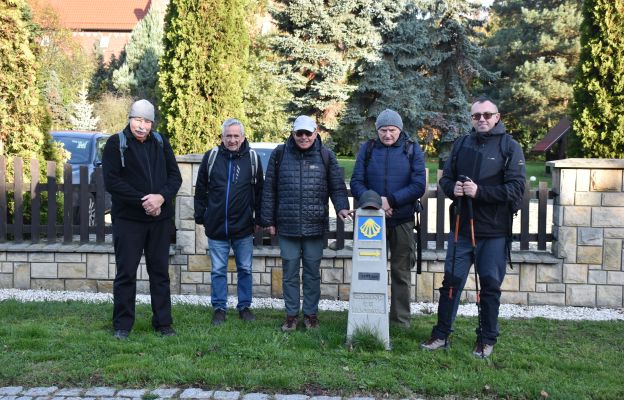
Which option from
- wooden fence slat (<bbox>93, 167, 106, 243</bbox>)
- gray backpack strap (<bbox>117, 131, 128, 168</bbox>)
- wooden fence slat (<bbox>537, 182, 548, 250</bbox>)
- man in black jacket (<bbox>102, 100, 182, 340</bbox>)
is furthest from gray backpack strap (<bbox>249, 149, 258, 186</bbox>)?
wooden fence slat (<bbox>537, 182, 548, 250</bbox>)

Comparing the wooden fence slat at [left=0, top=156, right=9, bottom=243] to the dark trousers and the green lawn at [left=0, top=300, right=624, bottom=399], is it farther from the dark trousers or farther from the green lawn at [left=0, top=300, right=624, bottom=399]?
the dark trousers

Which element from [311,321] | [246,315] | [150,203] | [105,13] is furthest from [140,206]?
[105,13]

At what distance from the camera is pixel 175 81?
8.28 meters

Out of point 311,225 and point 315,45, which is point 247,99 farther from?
point 311,225

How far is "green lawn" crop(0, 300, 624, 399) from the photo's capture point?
416 centimetres

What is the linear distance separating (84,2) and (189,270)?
223 ft

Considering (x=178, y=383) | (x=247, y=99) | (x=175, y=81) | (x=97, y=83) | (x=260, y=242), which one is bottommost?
(x=178, y=383)

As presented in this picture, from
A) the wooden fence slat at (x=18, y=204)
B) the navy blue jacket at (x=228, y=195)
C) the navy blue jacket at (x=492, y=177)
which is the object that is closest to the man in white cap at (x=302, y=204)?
the navy blue jacket at (x=228, y=195)

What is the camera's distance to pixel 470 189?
15.4 feet

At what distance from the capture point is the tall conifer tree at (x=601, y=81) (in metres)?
8.21

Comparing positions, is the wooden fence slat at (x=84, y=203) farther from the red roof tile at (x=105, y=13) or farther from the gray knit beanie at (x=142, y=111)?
the red roof tile at (x=105, y=13)

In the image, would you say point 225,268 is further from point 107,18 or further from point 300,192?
point 107,18

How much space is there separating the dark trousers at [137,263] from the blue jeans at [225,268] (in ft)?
1.70

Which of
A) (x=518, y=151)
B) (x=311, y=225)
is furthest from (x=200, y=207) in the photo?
(x=518, y=151)
